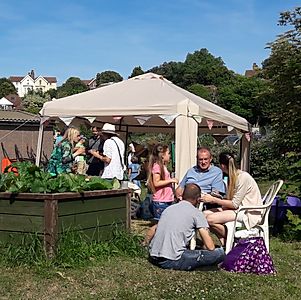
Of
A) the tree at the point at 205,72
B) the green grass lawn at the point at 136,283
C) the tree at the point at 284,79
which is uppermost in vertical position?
the tree at the point at 205,72

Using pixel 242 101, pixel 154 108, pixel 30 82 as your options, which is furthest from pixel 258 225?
pixel 30 82

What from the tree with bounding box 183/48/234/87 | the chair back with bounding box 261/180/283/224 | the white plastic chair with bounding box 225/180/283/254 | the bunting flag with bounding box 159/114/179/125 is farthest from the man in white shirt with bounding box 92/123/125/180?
the tree with bounding box 183/48/234/87

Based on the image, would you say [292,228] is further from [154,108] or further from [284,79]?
[284,79]

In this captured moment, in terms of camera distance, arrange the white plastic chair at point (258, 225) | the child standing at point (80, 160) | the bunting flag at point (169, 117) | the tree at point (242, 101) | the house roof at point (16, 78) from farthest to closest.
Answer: the house roof at point (16, 78) → the tree at point (242, 101) → the child standing at point (80, 160) → the bunting flag at point (169, 117) → the white plastic chair at point (258, 225)

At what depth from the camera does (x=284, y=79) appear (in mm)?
19234

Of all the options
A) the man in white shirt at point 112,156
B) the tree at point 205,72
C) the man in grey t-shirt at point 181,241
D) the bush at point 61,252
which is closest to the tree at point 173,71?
the tree at point 205,72

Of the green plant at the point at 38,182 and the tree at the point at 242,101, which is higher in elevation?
the tree at the point at 242,101

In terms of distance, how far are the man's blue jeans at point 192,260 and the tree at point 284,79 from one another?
11695mm

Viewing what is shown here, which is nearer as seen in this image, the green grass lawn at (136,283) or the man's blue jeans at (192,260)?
the green grass lawn at (136,283)

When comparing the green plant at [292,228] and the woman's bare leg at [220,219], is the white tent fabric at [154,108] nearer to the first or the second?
the green plant at [292,228]

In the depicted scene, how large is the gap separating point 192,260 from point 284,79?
14011mm

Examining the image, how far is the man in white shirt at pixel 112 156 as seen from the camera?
997 centimetres

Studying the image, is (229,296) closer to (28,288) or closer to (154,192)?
(28,288)

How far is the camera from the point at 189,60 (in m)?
105
